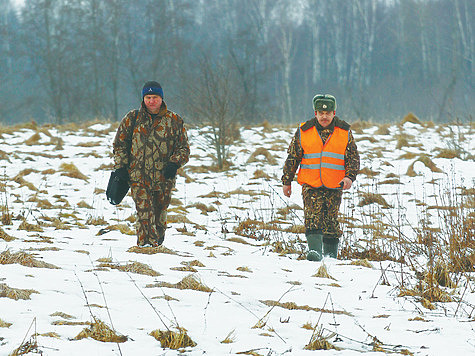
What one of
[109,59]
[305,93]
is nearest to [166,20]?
[109,59]

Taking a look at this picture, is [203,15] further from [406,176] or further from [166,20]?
[406,176]

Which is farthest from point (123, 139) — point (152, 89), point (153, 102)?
point (152, 89)

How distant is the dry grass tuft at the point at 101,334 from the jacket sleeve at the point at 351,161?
3395 mm

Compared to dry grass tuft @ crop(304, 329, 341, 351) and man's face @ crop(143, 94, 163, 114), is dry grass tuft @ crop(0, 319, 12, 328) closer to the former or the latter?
dry grass tuft @ crop(304, 329, 341, 351)

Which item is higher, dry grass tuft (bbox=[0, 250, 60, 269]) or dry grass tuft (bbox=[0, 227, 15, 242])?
dry grass tuft (bbox=[0, 250, 60, 269])

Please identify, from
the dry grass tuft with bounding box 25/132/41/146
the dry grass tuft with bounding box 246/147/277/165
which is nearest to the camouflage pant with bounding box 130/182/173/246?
the dry grass tuft with bounding box 246/147/277/165

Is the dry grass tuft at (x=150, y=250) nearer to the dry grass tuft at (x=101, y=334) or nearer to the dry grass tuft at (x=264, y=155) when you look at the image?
the dry grass tuft at (x=101, y=334)

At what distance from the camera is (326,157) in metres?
5.44

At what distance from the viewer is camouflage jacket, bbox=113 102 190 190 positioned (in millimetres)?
5297

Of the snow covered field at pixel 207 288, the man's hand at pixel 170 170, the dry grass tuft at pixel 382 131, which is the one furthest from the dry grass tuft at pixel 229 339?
the dry grass tuft at pixel 382 131

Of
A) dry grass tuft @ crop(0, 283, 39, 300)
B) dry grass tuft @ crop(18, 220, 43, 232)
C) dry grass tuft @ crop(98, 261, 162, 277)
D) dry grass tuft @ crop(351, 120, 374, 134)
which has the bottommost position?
dry grass tuft @ crop(18, 220, 43, 232)

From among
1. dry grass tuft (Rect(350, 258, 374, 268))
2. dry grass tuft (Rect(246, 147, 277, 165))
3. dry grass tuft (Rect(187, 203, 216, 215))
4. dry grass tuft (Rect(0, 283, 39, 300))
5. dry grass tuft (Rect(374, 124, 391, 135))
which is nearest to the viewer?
dry grass tuft (Rect(0, 283, 39, 300))

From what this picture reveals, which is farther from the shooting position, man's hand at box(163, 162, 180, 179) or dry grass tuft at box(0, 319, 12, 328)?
man's hand at box(163, 162, 180, 179)

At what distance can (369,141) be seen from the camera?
1502 centimetres
